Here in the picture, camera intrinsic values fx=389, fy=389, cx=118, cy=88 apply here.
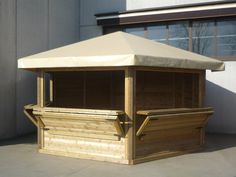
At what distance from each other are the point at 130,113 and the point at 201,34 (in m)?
6.33

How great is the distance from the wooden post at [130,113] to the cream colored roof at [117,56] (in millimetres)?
427

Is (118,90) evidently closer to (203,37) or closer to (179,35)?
(179,35)

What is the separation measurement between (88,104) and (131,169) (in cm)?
431

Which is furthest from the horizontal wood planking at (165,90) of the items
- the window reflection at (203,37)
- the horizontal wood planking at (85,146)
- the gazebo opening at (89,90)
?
the horizontal wood planking at (85,146)

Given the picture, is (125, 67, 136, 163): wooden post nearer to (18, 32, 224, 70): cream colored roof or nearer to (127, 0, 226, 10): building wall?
(18, 32, 224, 70): cream colored roof

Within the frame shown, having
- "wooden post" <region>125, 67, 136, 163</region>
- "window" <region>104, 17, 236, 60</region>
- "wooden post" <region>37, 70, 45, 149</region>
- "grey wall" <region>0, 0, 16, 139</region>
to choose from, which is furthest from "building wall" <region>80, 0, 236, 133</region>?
"wooden post" <region>37, 70, 45, 149</region>

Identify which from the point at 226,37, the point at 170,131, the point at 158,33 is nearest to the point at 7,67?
the point at 170,131

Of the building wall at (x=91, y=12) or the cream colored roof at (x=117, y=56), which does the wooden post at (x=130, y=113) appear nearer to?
the cream colored roof at (x=117, y=56)

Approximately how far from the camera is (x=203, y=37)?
1344cm

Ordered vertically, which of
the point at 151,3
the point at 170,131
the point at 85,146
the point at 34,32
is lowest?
the point at 85,146

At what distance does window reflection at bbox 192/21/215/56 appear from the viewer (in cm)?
1329

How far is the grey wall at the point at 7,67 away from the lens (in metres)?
11.2

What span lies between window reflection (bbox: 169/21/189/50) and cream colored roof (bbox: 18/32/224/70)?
3.84 m

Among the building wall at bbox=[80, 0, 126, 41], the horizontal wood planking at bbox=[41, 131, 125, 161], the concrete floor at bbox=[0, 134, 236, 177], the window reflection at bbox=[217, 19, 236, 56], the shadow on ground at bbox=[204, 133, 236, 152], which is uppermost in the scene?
the building wall at bbox=[80, 0, 126, 41]
